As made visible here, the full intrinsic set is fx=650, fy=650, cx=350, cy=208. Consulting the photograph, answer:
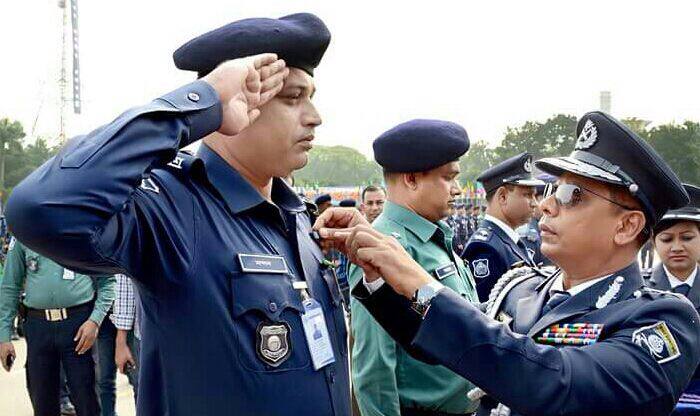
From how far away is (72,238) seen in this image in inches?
51.7

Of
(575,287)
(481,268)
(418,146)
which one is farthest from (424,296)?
(481,268)

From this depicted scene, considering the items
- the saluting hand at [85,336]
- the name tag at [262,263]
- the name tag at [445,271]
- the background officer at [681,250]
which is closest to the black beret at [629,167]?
the name tag at [262,263]

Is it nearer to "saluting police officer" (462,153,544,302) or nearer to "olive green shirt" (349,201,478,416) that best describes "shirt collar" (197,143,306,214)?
"olive green shirt" (349,201,478,416)

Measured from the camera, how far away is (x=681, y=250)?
4.36m

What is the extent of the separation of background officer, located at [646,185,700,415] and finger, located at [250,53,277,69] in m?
3.37

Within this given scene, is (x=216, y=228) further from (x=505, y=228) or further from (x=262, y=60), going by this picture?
(x=505, y=228)

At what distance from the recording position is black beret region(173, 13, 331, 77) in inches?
73.6

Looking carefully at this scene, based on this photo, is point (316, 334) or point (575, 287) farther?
point (575, 287)

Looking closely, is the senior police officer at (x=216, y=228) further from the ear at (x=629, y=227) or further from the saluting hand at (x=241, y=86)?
the ear at (x=629, y=227)

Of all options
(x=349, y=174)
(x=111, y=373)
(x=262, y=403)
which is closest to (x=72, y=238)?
(x=262, y=403)

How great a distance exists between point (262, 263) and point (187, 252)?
21cm

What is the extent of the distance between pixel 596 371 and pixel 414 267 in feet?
1.77

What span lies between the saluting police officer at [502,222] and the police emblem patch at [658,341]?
2708 mm

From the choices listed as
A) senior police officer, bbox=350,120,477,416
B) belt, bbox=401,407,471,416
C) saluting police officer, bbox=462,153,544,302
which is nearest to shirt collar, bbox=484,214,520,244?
saluting police officer, bbox=462,153,544,302
